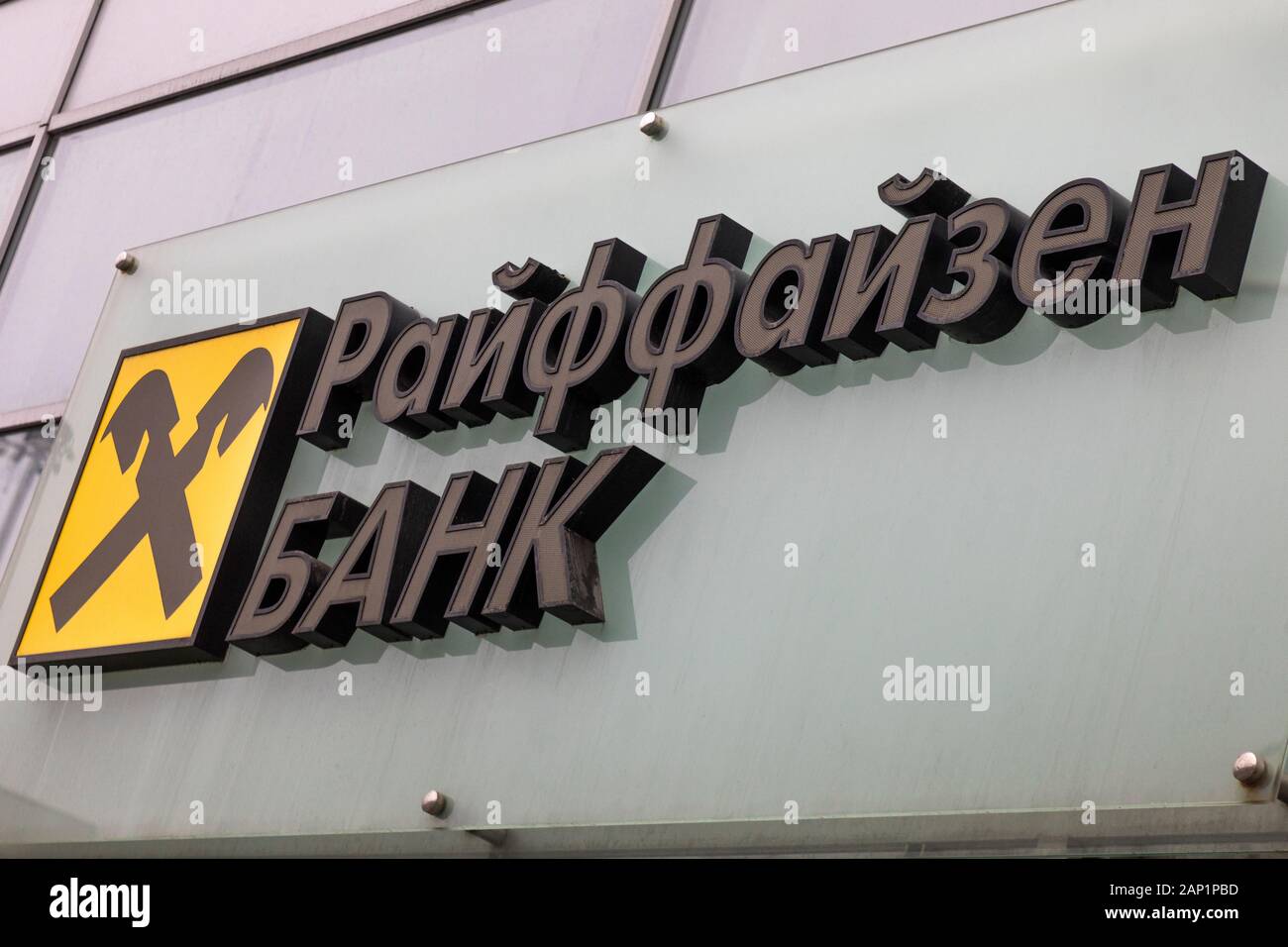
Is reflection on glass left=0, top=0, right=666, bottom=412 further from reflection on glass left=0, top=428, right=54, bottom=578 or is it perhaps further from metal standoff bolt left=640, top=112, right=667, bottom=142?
metal standoff bolt left=640, top=112, right=667, bottom=142

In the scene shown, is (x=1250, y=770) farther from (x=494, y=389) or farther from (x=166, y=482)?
(x=166, y=482)

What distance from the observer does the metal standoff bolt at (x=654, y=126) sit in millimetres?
5078

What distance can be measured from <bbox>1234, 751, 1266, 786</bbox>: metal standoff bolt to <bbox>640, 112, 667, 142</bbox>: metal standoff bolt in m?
2.60

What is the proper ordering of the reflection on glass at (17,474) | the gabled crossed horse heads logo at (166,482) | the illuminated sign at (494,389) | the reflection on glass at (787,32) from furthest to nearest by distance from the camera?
the reflection on glass at (17,474)
the gabled crossed horse heads logo at (166,482)
the reflection on glass at (787,32)
the illuminated sign at (494,389)

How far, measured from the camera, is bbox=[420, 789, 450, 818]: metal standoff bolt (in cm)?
447

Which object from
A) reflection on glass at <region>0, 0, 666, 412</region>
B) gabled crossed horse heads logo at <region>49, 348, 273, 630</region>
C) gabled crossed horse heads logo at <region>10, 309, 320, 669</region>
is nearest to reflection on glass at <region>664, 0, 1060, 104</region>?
reflection on glass at <region>0, 0, 666, 412</region>

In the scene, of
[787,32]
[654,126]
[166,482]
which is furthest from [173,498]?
[787,32]

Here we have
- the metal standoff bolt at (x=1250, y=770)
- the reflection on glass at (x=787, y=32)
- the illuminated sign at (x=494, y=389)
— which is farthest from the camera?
the reflection on glass at (x=787, y=32)

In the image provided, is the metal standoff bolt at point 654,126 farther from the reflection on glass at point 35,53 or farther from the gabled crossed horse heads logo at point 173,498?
the reflection on glass at point 35,53

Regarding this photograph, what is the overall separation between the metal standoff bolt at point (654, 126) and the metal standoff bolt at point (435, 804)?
201 cm

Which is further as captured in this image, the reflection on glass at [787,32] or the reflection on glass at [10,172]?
the reflection on glass at [10,172]

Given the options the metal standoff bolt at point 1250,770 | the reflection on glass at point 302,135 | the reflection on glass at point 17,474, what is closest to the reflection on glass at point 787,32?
the reflection on glass at point 302,135

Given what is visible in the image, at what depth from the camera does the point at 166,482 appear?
5.67 m
